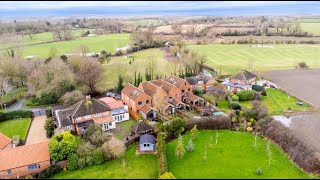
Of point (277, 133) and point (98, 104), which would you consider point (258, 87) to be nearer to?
point (277, 133)

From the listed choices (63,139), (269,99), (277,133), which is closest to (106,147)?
(63,139)

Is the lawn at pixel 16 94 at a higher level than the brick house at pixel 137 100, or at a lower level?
lower

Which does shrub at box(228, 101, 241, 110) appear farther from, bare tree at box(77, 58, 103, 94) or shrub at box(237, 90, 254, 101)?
bare tree at box(77, 58, 103, 94)

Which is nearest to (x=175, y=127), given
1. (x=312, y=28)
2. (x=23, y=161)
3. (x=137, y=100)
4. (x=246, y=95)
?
(x=137, y=100)

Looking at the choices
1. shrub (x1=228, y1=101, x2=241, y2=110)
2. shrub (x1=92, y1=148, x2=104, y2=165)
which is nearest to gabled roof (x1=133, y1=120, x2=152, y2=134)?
shrub (x1=92, y1=148, x2=104, y2=165)

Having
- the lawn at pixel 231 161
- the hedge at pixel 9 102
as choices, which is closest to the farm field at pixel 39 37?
the hedge at pixel 9 102

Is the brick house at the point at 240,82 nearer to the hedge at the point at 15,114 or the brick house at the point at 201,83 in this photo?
the brick house at the point at 201,83
